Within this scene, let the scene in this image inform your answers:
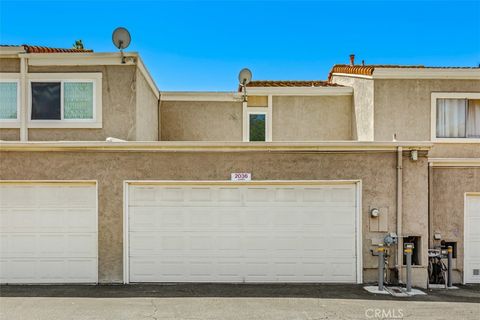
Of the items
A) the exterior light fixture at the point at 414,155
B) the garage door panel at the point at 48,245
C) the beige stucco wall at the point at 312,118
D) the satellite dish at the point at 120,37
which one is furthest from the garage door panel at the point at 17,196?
the exterior light fixture at the point at 414,155

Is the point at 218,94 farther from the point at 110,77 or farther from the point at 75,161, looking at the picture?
the point at 75,161

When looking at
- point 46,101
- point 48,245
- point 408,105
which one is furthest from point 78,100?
point 408,105

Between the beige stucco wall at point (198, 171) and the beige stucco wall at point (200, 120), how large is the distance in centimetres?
430

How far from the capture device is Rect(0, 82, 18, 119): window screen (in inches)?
402

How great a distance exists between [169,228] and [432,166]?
649 centimetres

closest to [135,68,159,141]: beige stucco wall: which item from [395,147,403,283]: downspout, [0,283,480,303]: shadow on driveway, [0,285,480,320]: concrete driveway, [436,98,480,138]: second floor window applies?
[0,283,480,303]: shadow on driveway

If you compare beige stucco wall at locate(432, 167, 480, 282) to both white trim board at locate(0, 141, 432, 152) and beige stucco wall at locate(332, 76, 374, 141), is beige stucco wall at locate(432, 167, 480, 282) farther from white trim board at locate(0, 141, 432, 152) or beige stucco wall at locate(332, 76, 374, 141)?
beige stucco wall at locate(332, 76, 374, 141)

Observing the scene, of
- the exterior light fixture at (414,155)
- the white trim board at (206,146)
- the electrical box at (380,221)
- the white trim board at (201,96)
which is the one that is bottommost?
the electrical box at (380,221)

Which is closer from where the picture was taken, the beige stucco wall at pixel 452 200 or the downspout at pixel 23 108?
the beige stucco wall at pixel 452 200

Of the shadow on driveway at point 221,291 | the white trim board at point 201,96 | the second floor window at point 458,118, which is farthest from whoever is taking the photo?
the white trim board at point 201,96

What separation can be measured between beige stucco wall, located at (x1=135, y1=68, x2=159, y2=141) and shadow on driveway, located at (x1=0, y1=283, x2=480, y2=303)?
379 centimetres

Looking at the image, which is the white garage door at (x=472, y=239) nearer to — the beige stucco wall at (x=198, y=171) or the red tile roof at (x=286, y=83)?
the beige stucco wall at (x=198, y=171)

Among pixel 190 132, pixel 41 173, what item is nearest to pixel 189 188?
pixel 41 173

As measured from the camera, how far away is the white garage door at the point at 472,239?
980cm
